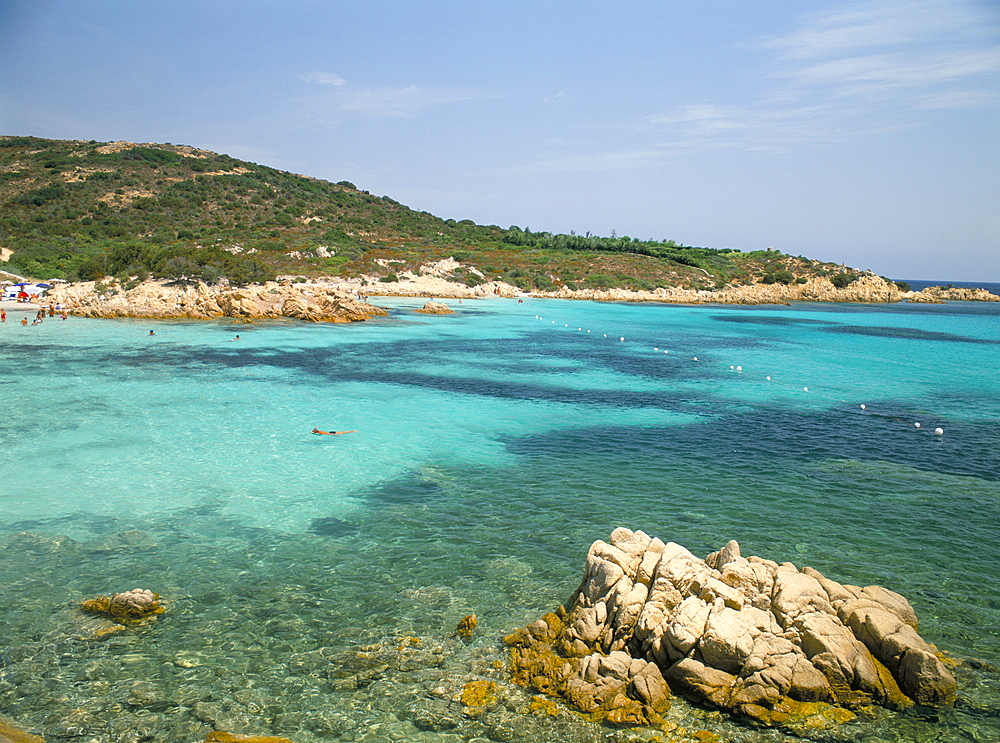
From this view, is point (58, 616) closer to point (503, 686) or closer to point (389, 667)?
point (389, 667)

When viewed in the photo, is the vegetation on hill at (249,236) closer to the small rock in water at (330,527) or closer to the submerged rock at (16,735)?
the small rock in water at (330,527)

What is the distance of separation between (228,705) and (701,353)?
28966 millimetres

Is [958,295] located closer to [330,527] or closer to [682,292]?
[682,292]

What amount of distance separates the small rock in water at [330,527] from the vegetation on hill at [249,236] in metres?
41.0

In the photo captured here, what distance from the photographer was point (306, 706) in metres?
5.78

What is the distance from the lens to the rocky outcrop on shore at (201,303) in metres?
37.6

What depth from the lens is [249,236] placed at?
72.0 metres

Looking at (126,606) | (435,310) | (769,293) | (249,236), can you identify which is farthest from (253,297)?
(769,293)

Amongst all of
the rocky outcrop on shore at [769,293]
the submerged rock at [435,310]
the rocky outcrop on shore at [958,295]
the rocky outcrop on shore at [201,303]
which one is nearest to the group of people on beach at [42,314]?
the rocky outcrop on shore at [201,303]

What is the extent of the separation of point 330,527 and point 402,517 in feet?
3.67

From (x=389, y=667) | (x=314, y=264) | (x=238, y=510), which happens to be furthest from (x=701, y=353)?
(x=314, y=264)

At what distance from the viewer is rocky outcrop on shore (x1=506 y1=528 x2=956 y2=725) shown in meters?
5.78

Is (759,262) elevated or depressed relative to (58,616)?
elevated

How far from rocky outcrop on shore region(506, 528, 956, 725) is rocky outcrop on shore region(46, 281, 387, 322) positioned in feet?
119
